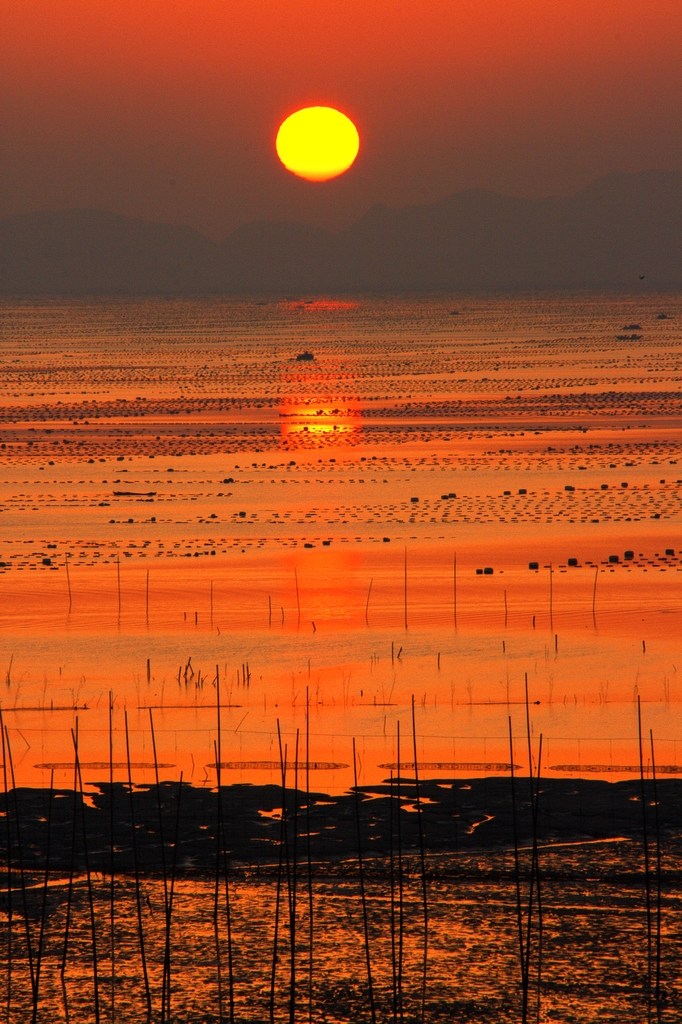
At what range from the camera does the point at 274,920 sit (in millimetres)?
12086

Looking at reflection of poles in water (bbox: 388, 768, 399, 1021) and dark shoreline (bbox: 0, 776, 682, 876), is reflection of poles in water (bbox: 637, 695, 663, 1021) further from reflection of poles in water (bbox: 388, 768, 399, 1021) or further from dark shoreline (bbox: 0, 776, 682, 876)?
reflection of poles in water (bbox: 388, 768, 399, 1021)

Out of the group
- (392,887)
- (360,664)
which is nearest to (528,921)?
(392,887)

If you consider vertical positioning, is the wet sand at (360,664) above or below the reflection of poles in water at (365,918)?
above

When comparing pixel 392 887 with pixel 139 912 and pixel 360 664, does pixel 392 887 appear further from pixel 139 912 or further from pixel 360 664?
pixel 360 664

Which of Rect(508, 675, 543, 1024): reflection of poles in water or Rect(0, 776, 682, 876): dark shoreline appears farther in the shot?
Rect(0, 776, 682, 876): dark shoreline

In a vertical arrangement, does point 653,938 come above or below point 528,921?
below

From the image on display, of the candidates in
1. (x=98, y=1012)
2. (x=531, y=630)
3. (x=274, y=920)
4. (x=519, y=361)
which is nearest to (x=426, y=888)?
(x=274, y=920)

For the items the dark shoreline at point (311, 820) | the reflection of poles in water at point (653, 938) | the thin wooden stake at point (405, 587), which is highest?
the thin wooden stake at point (405, 587)

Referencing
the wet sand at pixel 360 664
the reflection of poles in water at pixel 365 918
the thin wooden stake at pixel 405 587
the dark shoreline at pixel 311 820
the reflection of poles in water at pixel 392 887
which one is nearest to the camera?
the reflection of poles in water at pixel 365 918

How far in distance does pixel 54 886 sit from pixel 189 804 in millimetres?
1848

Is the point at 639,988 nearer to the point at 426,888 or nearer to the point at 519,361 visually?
the point at 426,888

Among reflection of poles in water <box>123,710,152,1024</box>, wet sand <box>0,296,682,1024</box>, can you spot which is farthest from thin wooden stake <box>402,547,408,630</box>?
reflection of poles in water <box>123,710,152,1024</box>

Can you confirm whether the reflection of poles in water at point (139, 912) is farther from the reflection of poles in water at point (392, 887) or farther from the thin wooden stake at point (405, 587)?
the thin wooden stake at point (405, 587)

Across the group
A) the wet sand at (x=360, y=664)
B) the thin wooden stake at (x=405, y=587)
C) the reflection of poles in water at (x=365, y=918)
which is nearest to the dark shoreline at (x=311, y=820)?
the wet sand at (x=360, y=664)
